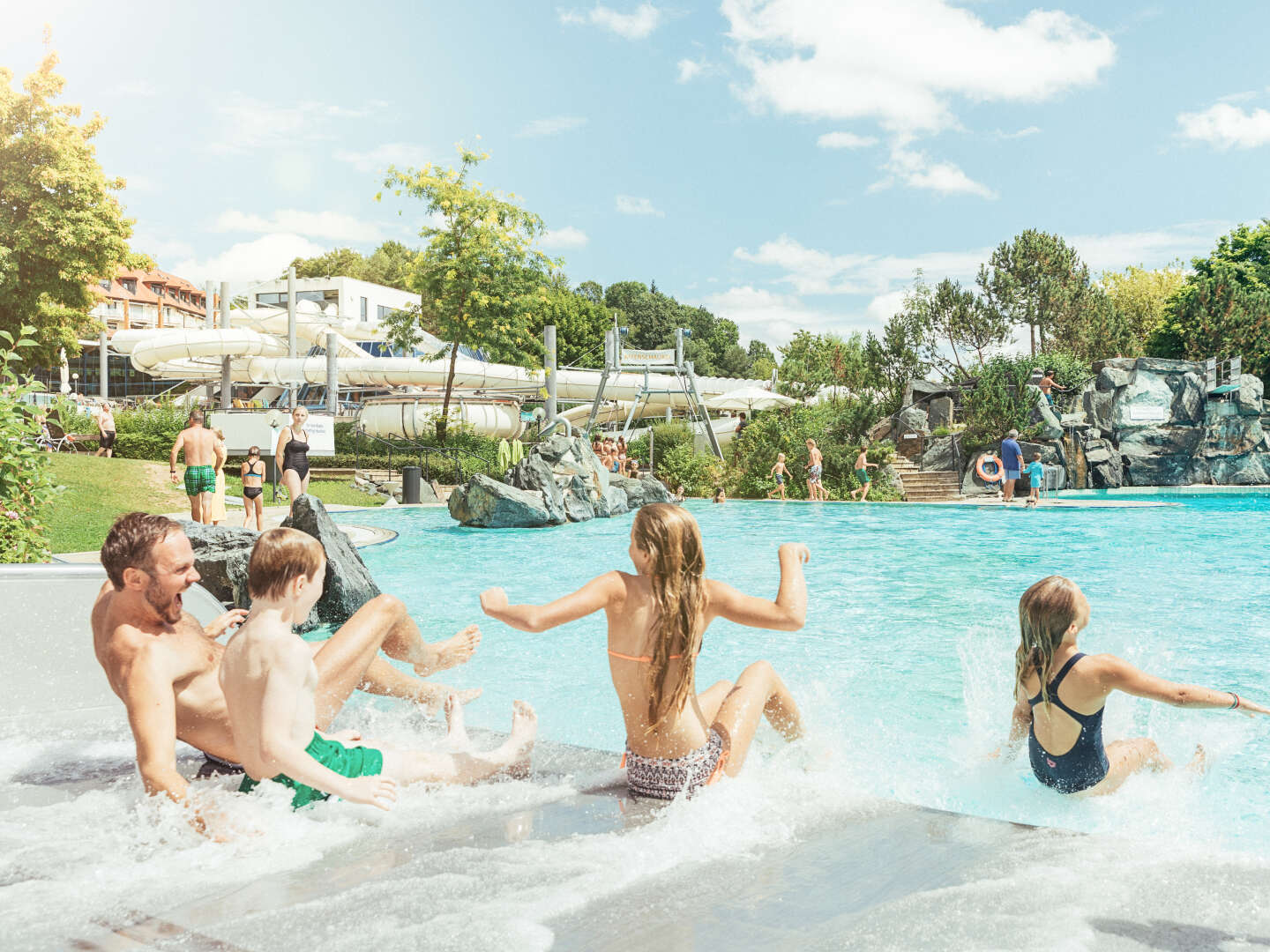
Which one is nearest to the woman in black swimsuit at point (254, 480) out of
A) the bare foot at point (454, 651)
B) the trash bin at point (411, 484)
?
the trash bin at point (411, 484)

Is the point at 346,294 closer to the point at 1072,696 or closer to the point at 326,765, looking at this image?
the point at 326,765

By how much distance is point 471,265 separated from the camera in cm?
2616

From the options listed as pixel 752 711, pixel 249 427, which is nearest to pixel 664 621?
pixel 752 711

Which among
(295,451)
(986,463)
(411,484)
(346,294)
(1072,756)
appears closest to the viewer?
(1072,756)

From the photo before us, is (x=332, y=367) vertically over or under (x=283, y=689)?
over

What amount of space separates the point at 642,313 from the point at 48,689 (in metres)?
68.9

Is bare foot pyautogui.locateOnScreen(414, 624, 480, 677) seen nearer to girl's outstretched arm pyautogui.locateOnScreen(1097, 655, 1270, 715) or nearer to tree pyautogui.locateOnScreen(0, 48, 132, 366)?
girl's outstretched arm pyautogui.locateOnScreen(1097, 655, 1270, 715)

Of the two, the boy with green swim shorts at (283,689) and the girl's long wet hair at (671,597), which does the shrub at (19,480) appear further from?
the girl's long wet hair at (671,597)

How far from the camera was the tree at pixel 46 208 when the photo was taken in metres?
22.5

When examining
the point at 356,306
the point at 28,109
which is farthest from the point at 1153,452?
the point at 356,306

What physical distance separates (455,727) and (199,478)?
1042cm

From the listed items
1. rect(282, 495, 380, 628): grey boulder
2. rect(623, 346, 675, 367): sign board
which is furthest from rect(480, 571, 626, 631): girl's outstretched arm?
rect(623, 346, 675, 367): sign board

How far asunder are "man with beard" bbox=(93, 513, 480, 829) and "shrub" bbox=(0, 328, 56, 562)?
156 inches

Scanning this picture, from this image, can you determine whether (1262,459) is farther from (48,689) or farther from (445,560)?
(48,689)
